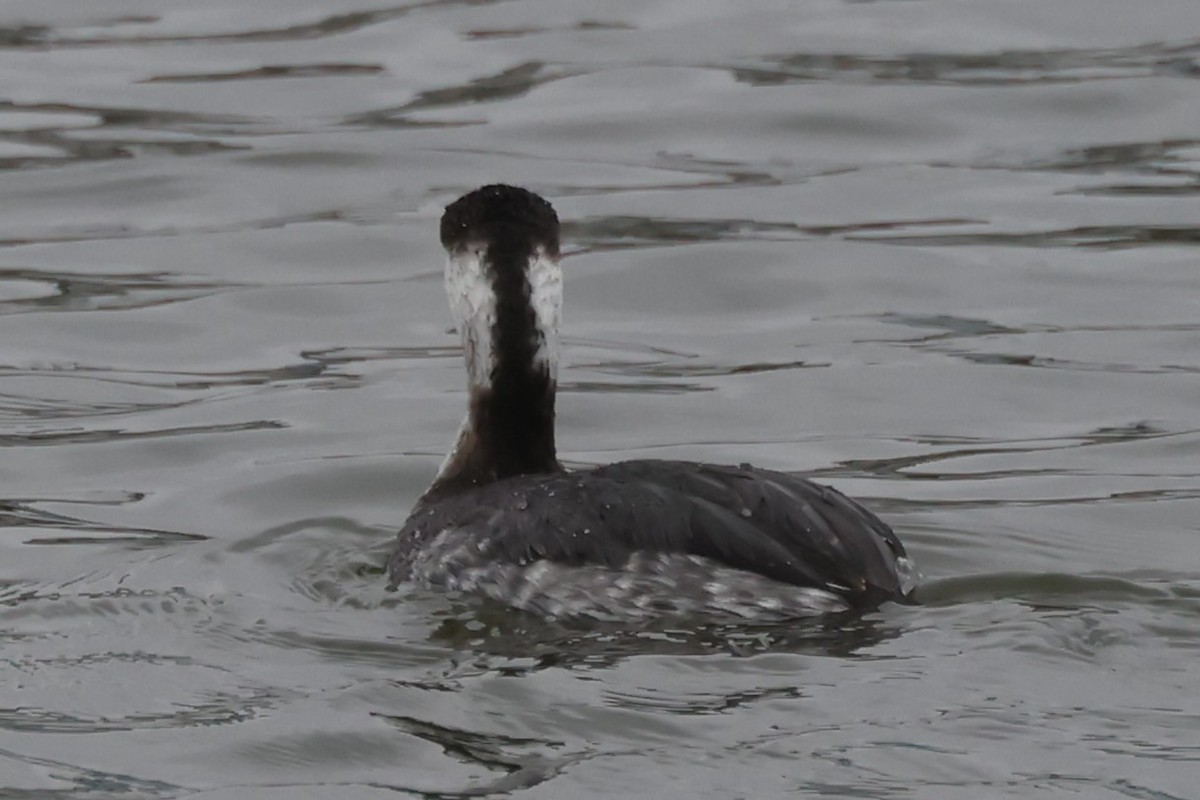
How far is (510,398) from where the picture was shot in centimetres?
930

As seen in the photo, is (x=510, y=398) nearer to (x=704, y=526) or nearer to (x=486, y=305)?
(x=486, y=305)

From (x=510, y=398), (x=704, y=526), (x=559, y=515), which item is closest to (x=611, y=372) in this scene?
(x=510, y=398)

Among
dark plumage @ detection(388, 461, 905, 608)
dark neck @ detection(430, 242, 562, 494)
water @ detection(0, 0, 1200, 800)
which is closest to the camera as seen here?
water @ detection(0, 0, 1200, 800)

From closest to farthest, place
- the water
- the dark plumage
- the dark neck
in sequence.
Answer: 1. the water
2. the dark plumage
3. the dark neck

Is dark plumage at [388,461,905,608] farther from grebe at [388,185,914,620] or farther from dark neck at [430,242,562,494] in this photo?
dark neck at [430,242,562,494]

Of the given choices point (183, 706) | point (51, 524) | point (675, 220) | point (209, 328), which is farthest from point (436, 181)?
point (183, 706)

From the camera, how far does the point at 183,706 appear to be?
765 cm

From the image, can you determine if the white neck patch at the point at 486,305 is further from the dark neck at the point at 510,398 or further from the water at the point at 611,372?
the water at the point at 611,372

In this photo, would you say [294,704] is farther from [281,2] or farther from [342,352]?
[281,2]

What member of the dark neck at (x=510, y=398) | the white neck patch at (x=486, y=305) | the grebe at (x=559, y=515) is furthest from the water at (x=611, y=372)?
the white neck patch at (x=486, y=305)

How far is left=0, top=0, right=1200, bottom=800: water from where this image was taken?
23.8ft

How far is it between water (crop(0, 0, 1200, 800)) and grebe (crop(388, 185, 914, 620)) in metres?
0.14

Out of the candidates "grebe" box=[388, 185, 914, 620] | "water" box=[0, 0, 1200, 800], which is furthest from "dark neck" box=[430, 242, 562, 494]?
"water" box=[0, 0, 1200, 800]

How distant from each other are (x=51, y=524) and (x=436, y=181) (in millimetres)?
5832
